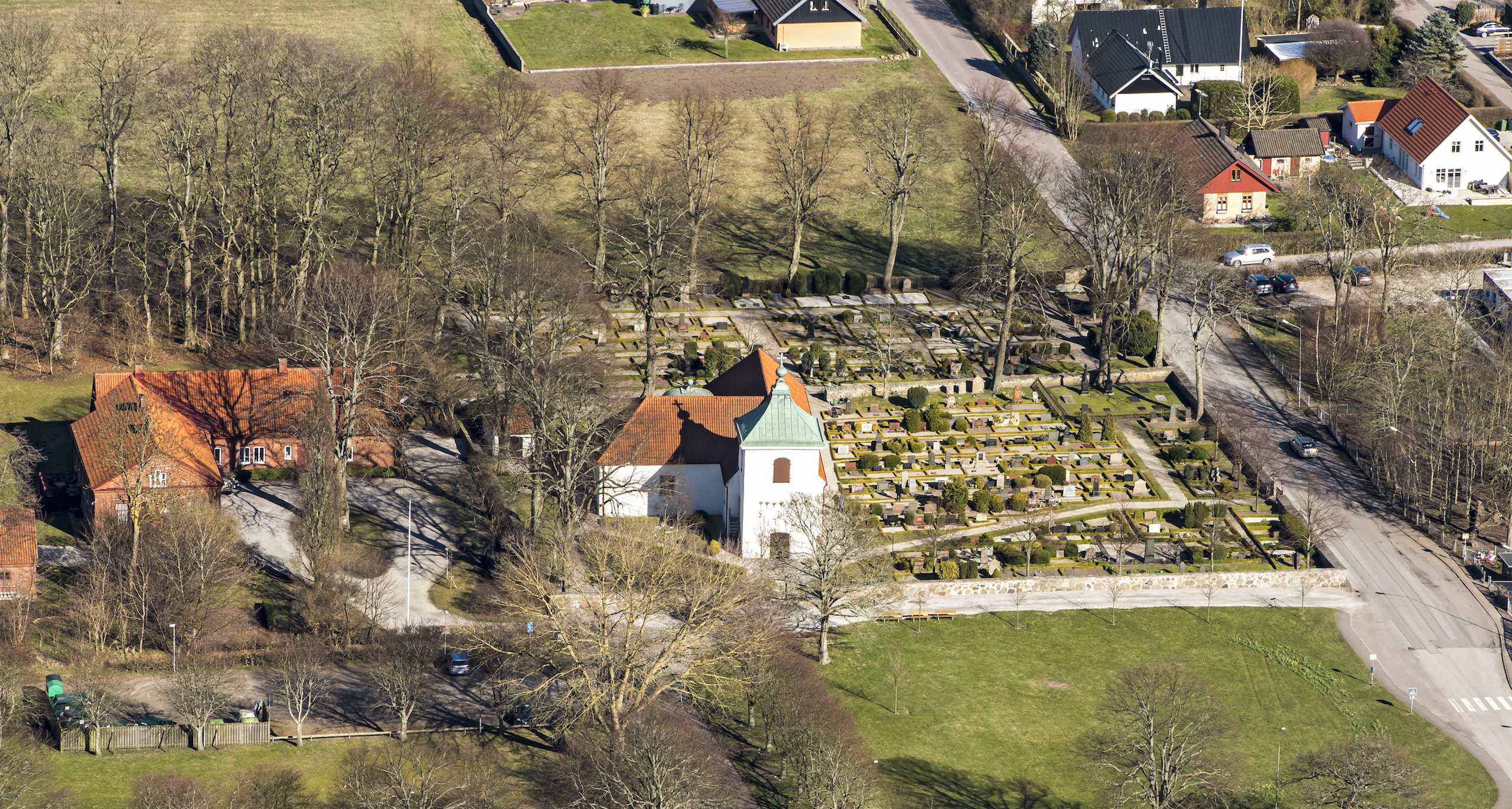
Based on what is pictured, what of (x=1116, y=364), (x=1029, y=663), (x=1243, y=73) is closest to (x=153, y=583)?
(x=1029, y=663)

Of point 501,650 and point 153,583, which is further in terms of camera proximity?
point 153,583

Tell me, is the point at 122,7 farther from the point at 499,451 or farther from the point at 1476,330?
the point at 1476,330

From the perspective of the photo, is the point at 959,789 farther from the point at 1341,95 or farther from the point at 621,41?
the point at 1341,95

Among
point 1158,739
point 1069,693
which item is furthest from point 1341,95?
point 1158,739

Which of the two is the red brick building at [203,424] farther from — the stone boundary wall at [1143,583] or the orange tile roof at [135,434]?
the stone boundary wall at [1143,583]

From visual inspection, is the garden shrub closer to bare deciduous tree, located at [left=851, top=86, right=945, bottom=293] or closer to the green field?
bare deciduous tree, located at [left=851, top=86, right=945, bottom=293]

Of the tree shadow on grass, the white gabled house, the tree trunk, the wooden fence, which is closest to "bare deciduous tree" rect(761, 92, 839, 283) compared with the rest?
the tree trunk

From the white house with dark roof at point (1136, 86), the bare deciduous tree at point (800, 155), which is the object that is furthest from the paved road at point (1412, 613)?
the white house with dark roof at point (1136, 86)
